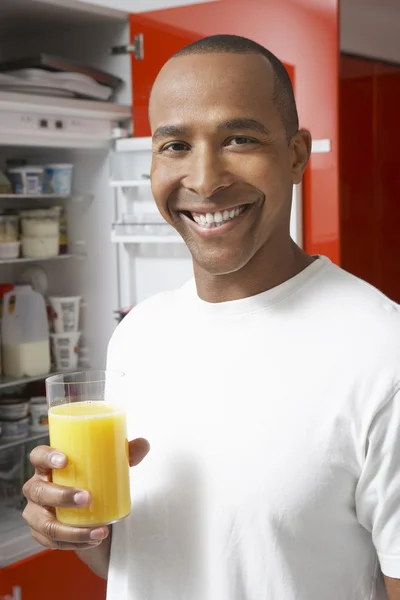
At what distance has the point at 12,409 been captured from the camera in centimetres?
243

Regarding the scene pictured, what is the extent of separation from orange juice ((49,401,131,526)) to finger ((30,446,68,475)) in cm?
1

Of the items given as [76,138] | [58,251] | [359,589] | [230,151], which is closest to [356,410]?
[359,589]

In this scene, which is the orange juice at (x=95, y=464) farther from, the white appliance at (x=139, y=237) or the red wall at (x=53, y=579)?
the white appliance at (x=139, y=237)

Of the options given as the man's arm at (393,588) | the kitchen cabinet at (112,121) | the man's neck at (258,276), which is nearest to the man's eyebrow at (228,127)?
the man's neck at (258,276)

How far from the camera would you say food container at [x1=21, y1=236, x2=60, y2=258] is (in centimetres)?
247

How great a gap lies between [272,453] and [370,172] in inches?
54.3

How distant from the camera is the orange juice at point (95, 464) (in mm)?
987

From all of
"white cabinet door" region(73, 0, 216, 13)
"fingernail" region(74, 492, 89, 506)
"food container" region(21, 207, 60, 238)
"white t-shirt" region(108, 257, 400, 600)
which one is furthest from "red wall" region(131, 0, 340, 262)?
"fingernail" region(74, 492, 89, 506)

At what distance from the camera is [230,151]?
959 mm

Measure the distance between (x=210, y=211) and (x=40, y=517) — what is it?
44 cm

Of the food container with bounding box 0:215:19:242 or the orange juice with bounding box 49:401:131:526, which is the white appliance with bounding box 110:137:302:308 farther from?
the orange juice with bounding box 49:401:131:526

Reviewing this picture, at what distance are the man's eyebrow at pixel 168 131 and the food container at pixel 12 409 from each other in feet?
5.26

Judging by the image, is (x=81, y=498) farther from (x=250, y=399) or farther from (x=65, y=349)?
(x=65, y=349)

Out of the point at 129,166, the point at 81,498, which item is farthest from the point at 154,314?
the point at 129,166
